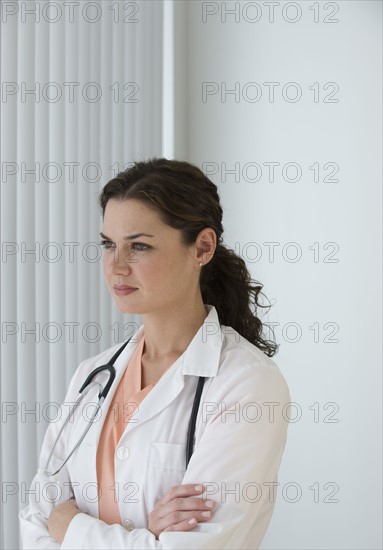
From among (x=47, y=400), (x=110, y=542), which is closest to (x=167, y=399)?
(x=110, y=542)

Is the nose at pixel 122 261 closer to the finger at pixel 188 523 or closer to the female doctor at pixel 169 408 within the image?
the female doctor at pixel 169 408

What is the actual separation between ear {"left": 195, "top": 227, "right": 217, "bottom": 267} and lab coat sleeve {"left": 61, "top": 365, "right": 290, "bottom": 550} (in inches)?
11.6

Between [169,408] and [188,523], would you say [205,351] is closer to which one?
[169,408]

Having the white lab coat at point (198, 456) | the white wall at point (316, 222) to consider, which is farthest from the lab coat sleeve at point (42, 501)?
the white wall at point (316, 222)

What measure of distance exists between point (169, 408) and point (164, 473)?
131mm

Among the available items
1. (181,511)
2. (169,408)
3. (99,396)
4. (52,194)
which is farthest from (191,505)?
(52,194)

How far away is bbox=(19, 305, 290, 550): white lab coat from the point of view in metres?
1.29

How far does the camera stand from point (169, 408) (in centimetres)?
144

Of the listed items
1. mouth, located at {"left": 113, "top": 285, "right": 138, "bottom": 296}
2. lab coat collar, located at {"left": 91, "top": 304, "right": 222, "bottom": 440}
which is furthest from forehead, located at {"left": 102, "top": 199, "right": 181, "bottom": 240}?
lab coat collar, located at {"left": 91, "top": 304, "right": 222, "bottom": 440}

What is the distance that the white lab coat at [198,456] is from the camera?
1.29 metres

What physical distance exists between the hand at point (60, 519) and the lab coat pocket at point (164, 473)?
17cm

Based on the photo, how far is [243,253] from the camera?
2480 mm

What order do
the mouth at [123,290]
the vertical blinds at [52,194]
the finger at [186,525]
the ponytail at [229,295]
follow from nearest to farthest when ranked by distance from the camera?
the finger at [186,525]
the mouth at [123,290]
the ponytail at [229,295]
the vertical blinds at [52,194]

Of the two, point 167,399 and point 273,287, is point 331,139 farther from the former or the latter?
point 167,399
